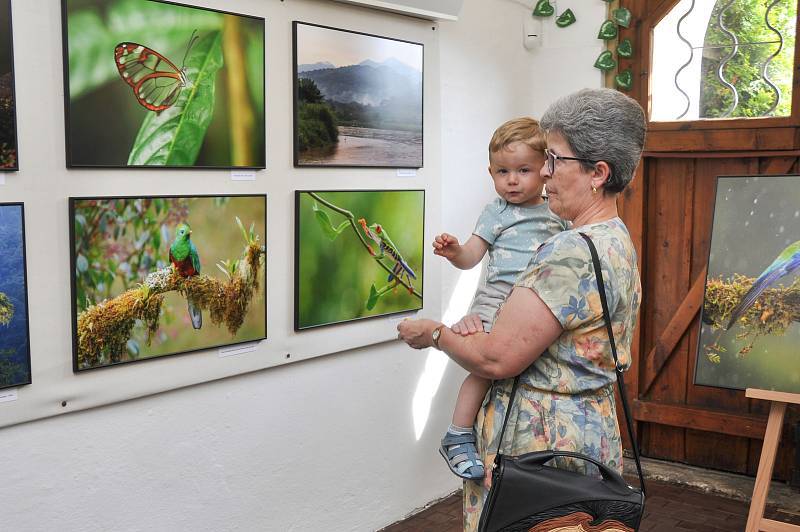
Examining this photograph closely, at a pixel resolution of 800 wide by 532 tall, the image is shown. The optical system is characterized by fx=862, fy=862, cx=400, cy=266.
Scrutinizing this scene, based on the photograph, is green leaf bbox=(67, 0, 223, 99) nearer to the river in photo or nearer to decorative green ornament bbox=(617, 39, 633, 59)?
the river in photo

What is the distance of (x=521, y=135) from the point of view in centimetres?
279

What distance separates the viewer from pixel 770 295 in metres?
4.24

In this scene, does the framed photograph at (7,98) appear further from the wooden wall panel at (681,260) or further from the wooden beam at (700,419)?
the wooden beam at (700,419)

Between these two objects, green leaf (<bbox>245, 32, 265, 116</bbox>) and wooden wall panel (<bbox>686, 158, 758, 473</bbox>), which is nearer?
green leaf (<bbox>245, 32, 265, 116</bbox>)

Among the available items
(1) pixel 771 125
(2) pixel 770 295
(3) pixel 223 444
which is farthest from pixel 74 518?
(1) pixel 771 125

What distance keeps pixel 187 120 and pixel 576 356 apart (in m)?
1.70

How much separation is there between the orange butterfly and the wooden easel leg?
9.66 ft

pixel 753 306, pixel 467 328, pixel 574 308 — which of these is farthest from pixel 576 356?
pixel 753 306

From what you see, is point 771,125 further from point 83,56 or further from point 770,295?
point 83,56

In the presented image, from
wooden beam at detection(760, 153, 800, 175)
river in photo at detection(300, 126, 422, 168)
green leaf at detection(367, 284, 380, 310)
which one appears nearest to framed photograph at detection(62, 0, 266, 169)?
river in photo at detection(300, 126, 422, 168)

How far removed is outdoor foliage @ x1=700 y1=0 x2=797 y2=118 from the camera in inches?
189

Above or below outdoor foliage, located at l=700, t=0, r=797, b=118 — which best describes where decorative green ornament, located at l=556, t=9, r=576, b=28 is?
above

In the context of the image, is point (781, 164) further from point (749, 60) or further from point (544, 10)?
point (544, 10)

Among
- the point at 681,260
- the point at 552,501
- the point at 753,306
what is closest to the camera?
the point at 552,501
